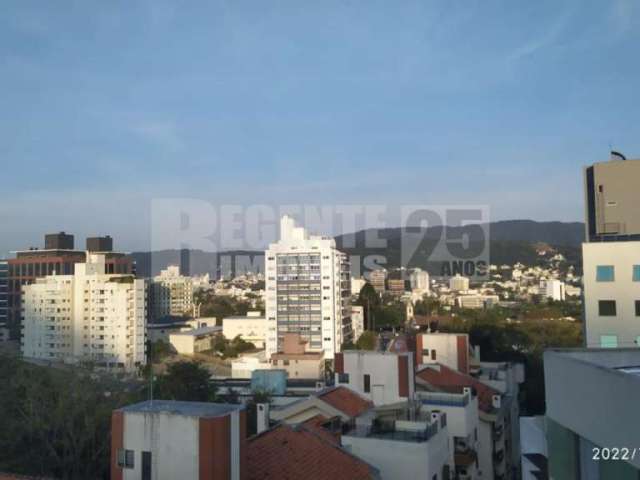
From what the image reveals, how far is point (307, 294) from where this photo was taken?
48125 millimetres

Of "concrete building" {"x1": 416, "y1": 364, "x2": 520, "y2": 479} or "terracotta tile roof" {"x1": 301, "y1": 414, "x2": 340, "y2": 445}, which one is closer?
"terracotta tile roof" {"x1": 301, "y1": 414, "x2": 340, "y2": 445}

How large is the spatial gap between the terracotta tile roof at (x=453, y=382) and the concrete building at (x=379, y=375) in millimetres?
3182

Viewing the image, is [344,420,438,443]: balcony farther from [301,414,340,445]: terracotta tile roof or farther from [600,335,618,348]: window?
[600,335,618,348]: window

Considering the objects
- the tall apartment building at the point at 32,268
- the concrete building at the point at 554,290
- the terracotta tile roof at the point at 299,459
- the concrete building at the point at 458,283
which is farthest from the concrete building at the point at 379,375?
the concrete building at the point at 458,283

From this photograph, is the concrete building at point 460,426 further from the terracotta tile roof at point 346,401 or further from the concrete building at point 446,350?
the concrete building at point 446,350

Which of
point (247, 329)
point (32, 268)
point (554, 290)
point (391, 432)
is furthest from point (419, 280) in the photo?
point (391, 432)

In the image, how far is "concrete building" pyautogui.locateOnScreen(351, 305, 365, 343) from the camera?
175ft

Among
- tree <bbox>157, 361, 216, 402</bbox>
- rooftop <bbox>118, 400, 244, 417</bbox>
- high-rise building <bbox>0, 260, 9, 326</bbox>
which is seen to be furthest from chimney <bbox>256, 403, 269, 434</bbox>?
high-rise building <bbox>0, 260, 9, 326</bbox>

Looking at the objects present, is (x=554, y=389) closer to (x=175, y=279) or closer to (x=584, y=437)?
(x=584, y=437)

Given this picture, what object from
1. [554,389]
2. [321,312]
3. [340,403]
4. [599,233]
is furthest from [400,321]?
[554,389]

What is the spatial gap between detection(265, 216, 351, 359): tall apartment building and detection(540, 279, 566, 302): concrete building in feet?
101

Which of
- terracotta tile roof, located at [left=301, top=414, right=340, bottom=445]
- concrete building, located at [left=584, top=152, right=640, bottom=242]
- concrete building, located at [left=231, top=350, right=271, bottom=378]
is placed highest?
concrete building, located at [left=584, top=152, right=640, bottom=242]

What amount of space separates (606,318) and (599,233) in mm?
4048

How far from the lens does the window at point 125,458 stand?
743 centimetres
